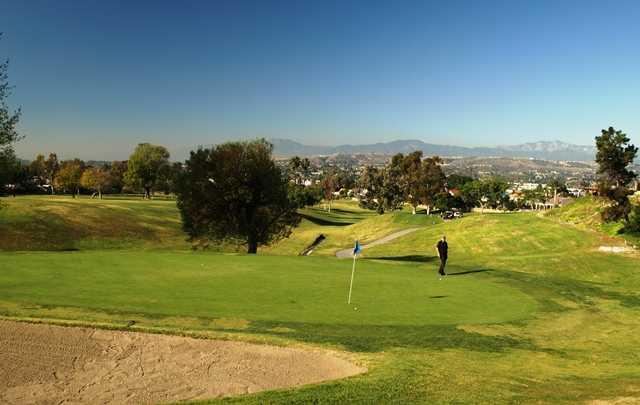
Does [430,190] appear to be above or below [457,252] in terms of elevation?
above

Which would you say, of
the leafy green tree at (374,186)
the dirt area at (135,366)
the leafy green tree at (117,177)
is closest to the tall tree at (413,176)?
the leafy green tree at (374,186)

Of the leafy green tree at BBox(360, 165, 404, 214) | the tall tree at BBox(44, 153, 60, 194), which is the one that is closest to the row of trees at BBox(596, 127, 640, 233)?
the leafy green tree at BBox(360, 165, 404, 214)

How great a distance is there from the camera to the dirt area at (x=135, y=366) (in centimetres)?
1010

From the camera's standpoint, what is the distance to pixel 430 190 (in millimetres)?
91938

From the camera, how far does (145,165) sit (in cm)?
12494

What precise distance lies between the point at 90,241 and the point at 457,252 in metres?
48.6

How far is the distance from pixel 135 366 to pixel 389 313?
29.9 feet

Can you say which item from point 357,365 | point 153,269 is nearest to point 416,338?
point 357,365

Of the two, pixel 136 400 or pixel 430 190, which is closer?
pixel 136 400

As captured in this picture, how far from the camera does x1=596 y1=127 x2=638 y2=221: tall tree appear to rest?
4044 centimetres

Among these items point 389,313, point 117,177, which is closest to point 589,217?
point 389,313

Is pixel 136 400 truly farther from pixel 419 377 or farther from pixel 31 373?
pixel 419 377

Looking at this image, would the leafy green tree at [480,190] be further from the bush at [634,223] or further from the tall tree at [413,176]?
Answer: the bush at [634,223]

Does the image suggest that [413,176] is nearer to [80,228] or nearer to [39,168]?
[80,228]
